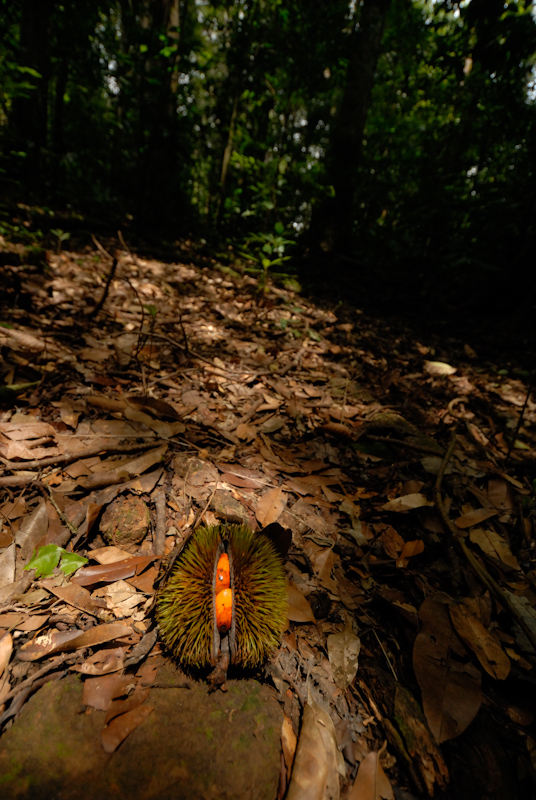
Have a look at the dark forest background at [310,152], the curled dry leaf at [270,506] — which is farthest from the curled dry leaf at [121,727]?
the dark forest background at [310,152]

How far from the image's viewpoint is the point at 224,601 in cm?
119

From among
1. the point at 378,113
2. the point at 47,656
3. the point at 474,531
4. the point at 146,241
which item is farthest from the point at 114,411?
the point at 378,113

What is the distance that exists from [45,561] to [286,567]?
1.03 meters

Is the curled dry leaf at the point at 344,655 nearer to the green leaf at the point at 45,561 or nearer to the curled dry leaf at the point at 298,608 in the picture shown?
the curled dry leaf at the point at 298,608

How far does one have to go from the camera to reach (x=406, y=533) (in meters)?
1.85

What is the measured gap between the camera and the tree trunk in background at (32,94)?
611cm

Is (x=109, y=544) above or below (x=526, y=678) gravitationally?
below

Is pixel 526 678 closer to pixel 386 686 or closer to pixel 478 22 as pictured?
pixel 386 686

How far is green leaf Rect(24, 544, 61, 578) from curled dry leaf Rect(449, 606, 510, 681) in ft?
5.51

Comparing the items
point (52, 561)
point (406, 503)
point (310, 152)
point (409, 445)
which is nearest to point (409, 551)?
point (406, 503)

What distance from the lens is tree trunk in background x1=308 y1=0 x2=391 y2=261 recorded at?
20.0ft

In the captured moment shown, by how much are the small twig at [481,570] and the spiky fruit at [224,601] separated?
103 cm

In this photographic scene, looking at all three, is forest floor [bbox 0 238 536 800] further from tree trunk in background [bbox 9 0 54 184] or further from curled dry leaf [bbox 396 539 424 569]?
tree trunk in background [bbox 9 0 54 184]

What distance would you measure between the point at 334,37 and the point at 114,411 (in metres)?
7.50
